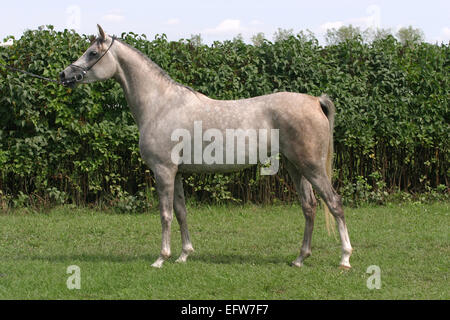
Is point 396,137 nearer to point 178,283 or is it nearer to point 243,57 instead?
point 243,57

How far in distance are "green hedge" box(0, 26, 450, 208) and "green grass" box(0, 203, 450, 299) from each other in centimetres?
56

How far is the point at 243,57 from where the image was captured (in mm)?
9250

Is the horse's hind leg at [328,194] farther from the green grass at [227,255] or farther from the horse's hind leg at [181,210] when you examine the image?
the horse's hind leg at [181,210]

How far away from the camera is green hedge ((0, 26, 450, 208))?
28.4ft

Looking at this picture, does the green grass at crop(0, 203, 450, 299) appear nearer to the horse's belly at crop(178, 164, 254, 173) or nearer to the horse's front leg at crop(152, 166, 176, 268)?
the horse's front leg at crop(152, 166, 176, 268)

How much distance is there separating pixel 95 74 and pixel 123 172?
3619mm

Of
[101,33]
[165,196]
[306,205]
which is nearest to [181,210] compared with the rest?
[165,196]

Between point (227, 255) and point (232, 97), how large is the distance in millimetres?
3500

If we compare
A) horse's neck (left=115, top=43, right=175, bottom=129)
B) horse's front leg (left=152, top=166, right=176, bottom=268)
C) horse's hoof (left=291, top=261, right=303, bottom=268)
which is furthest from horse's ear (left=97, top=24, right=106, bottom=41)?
horse's hoof (left=291, top=261, right=303, bottom=268)

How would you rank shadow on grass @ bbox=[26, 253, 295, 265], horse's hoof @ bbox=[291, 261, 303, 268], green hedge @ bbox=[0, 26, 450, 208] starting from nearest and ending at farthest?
horse's hoof @ bbox=[291, 261, 303, 268] → shadow on grass @ bbox=[26, 253, 295, 265] → green hedge @ bbox=[0, 26, 450, 208]

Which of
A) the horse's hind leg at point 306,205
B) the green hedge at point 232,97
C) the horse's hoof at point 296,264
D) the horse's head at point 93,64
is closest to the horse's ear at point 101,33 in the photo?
the horse's head at point 93,64

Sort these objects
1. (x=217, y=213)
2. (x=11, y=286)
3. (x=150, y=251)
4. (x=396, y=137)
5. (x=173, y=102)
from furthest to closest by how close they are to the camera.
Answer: (x=396, y=137) → (x=217, y=213) → (x=150, y=251) → (x=173, y=102) → (x=11, y=286)

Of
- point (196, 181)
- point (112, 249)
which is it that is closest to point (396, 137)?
point (196, 181)

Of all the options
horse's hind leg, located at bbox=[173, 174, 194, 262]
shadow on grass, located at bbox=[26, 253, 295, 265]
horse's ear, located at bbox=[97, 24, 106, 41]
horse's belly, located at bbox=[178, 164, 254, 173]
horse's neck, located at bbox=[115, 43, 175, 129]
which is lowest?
shadow on grass, located at bbox=[26, 253, 295, 265]
